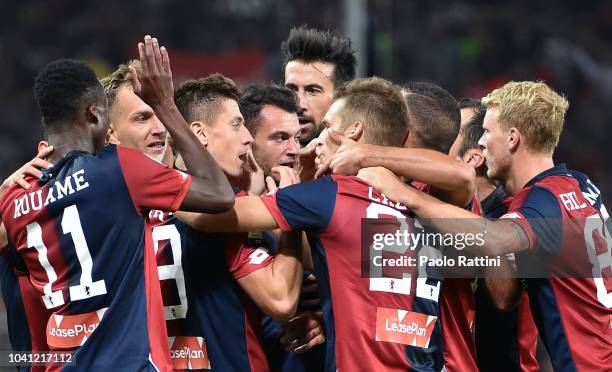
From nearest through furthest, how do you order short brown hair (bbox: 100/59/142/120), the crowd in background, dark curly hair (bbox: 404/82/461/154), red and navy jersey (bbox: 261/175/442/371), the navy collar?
the navy collar
red and navy jersey (bbox: 261/175/442/371)
dark curly hair (bbox: 404/82/461/154)
short brown hair (bbox: 100/59/142/120)
the crowd in background

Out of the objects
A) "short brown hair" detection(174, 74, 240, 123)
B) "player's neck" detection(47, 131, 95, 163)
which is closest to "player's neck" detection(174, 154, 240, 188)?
"short brown hair" detection(174, 74, 240, 123)

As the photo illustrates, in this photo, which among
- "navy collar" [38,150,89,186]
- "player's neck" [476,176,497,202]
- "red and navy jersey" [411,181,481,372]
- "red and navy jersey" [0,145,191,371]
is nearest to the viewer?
"red and navy jersey" [0,145,191,371]

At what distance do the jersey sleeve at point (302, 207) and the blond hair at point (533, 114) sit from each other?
4.17 ft

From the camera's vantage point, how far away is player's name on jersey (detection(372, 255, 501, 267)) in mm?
4734

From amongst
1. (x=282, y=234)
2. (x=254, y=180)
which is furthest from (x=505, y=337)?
(x=254, y=180)

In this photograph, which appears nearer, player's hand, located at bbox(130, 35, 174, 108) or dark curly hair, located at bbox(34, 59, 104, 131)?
player's hand, located at bbox(130, 35, 174, 108)

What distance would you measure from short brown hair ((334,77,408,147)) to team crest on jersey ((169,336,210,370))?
50.9 inches

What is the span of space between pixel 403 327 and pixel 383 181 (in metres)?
0.70

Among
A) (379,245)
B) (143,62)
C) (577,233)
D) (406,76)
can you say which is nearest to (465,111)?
(577,233)

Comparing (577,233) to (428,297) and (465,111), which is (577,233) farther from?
(465,111)

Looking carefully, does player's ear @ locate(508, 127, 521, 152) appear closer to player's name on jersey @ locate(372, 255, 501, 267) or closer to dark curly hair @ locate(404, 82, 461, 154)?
dark curly hair @ locate(404, 82, 461, 154)

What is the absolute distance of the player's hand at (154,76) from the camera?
14.4ft

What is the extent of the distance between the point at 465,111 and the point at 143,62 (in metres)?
2.72

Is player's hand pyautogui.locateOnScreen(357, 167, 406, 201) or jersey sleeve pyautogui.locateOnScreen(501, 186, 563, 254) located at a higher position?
player's hand pyautogui.locateOnScreen(357, 167, 406, 201)
